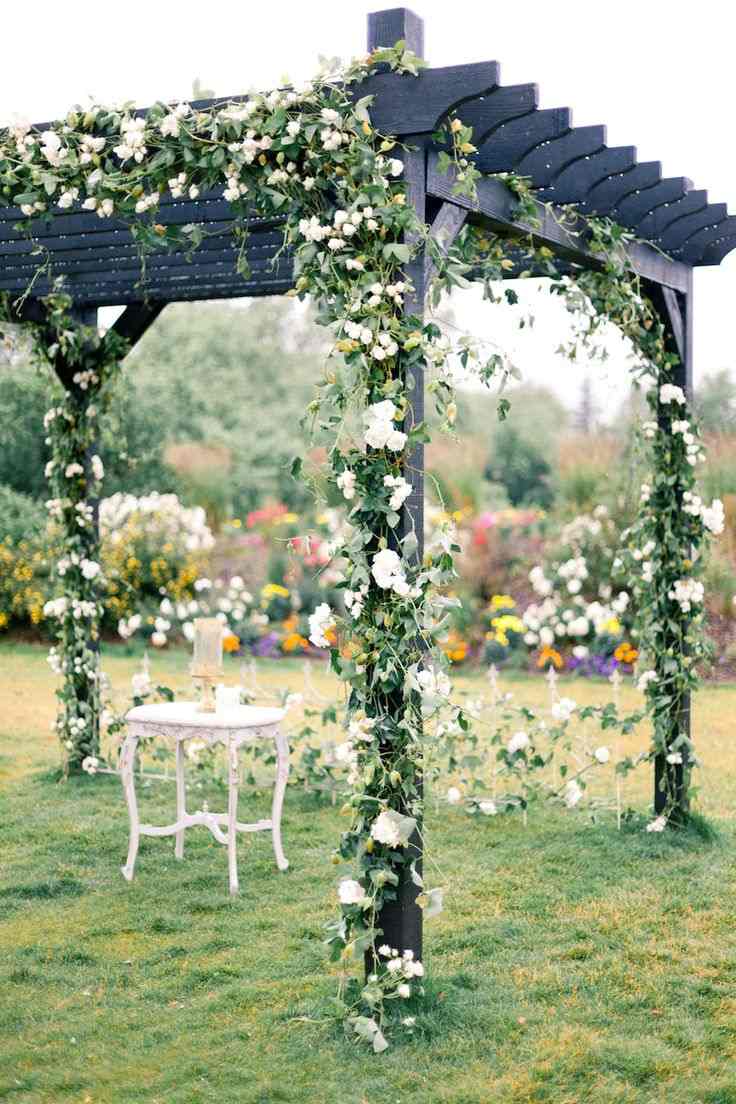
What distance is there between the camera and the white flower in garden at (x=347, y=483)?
3.29 m

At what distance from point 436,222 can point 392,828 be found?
1.70 meters

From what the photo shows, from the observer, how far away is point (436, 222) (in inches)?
137

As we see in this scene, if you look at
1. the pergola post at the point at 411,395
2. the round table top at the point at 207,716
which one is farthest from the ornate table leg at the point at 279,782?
the pergola post at the point at 411,395

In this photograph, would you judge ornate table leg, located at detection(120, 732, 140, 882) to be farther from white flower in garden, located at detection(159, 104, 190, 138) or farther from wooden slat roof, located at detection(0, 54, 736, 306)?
white flower in garden, located at detection(159, 104, 190, 138)

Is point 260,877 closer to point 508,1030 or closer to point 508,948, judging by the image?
point 508,948

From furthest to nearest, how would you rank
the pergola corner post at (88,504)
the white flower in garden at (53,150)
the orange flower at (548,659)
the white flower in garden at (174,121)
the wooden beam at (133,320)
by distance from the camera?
the orange flower at (548,659)
the pergola corner post at (88,504)
the wooden beam at (133,320)
the white flower in garden at (53,150)
the white flower in garden at (174,121)

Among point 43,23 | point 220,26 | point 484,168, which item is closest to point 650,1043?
point 484,168

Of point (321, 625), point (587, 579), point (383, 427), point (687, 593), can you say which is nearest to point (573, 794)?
point (687, 593)

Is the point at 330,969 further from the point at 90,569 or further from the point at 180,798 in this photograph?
the point at 90,569

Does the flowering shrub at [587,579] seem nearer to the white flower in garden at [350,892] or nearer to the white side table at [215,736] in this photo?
the white side table at [215,736]

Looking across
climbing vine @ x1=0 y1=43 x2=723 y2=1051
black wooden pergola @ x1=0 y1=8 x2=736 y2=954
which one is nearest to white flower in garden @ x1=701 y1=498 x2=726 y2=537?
black wooden pergola @ x1=0 y1=8 x2=736 y2=954

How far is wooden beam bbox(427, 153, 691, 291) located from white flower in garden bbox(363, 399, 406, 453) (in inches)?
27.5

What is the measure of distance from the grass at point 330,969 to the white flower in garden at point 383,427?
1.56m

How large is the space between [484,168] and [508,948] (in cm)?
261
